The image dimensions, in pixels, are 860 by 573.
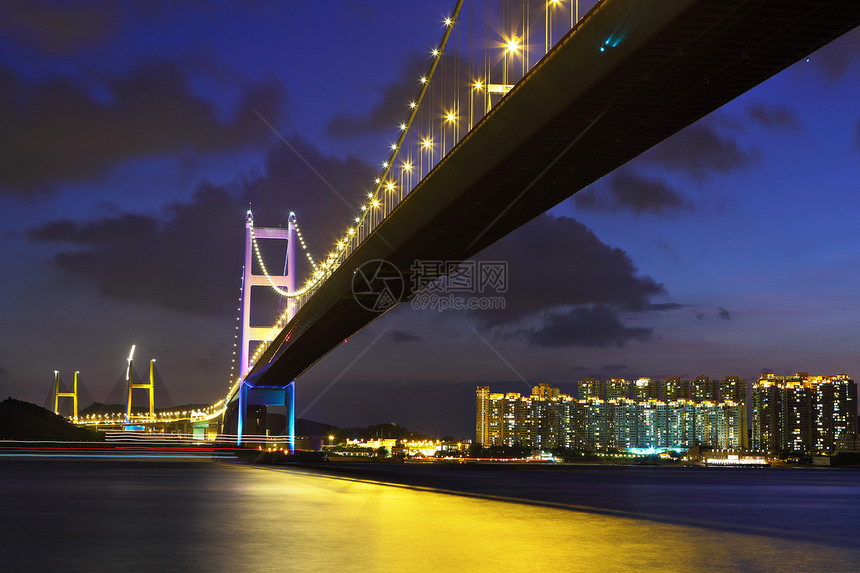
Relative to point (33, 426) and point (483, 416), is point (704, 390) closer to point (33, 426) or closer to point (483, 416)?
point (483, 416)

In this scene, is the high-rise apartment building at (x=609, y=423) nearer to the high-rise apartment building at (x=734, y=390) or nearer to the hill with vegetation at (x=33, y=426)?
the high-rise apartment building at (x=734, y=390)

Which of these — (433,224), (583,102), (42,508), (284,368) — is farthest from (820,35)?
(284,368)

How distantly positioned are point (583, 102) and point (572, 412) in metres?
120

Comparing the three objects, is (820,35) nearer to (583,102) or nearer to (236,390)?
(583,102)

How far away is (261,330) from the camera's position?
180ft

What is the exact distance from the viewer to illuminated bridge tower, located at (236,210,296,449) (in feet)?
168

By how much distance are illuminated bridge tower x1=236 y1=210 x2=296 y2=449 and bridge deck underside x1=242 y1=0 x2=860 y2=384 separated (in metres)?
26.1

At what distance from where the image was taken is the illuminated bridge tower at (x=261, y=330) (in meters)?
51.3

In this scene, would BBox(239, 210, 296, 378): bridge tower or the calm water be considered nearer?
the calm water

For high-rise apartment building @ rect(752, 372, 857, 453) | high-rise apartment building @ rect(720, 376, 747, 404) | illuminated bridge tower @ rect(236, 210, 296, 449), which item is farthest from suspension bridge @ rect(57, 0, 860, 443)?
high-rise apartment building @ rect(720, 376, 747, 404)

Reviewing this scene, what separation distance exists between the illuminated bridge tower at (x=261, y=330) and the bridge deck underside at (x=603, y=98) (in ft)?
85.5

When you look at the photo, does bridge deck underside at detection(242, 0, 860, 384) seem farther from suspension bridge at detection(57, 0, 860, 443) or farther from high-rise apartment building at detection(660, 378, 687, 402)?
high-rise apartment building at detection(660, 378, 687, 402)

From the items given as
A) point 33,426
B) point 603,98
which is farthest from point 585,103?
point 33,426

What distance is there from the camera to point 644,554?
7.32m
